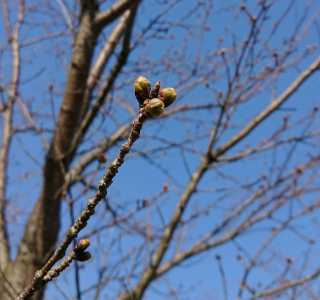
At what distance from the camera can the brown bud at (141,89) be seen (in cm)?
59

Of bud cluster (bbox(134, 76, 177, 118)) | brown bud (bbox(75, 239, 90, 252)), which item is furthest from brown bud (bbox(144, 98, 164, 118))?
brown bud (bbox(75, 239, 90, 252))

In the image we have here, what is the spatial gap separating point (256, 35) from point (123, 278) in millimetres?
1357

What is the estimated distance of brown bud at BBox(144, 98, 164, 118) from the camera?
1.82 feet

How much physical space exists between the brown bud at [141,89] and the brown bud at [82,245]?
0.21 metres

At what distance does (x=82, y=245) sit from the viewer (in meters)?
0.65

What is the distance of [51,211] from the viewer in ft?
8.48

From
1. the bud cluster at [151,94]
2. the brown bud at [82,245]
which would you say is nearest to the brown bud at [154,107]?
the bud cluster at [151,94]

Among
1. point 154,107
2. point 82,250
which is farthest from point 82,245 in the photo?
point 154,107

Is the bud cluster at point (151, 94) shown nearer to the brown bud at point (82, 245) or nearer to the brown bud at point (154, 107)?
Result: the brown bud at point (154, 107)

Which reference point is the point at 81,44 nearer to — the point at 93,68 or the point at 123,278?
the point at 93,68

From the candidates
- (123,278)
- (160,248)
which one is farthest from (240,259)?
(123,278)

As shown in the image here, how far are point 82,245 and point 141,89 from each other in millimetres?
223

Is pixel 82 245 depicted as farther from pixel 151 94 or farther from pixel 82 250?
pixel 151 94

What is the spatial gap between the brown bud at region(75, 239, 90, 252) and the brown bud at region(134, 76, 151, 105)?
21cm
